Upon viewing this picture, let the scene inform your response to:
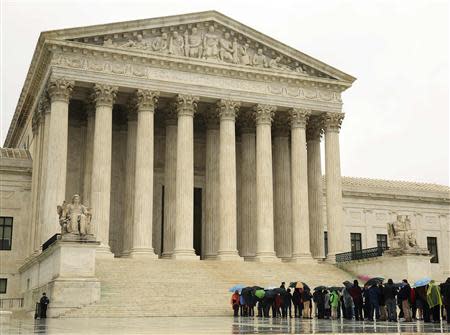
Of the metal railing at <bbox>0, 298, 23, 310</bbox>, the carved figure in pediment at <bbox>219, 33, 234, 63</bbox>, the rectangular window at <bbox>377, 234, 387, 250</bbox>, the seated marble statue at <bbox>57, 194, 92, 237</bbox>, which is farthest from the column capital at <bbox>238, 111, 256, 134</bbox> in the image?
the metal railing at <bbox>0, 298, 23, 310</bbox>

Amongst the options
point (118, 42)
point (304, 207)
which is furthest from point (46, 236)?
point (304, 207)

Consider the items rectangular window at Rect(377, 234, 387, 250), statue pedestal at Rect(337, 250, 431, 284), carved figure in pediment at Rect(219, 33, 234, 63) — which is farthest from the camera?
rectangular window at Rect(377, 234, 387, 250)

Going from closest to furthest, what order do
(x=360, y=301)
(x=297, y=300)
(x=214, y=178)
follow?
(x=360, y=301)
(x=297, y=300)
(x=214, y=178)

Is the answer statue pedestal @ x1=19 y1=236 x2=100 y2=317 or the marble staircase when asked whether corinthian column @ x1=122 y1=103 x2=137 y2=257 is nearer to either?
the marble staircase

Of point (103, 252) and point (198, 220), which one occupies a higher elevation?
point (198, 220)

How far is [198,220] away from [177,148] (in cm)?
751

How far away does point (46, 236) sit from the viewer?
121 feet

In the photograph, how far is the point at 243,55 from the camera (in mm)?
44219

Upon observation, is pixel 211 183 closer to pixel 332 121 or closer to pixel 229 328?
pixel 332 121

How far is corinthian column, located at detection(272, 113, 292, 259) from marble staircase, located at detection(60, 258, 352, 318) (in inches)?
205

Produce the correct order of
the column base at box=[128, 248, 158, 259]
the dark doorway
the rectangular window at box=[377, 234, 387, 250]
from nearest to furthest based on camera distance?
the column base at box=[128, 248, 158, 259], the dark doorway, the rectangular window at box=[377, 234, 387, 250]

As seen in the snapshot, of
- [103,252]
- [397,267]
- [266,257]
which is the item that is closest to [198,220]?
[266,257]

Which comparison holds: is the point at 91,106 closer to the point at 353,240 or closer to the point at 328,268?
the point at 328,268

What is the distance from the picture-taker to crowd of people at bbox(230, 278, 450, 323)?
23.2 meters
